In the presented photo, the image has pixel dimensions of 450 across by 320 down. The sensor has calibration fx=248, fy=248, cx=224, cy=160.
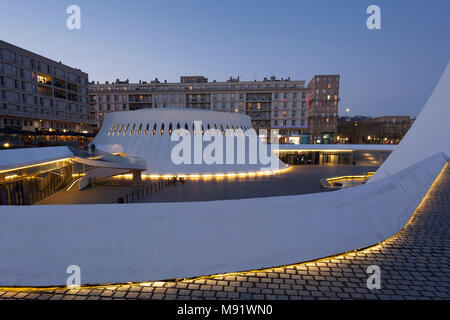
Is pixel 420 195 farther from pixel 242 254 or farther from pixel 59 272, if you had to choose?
pixel 59 272

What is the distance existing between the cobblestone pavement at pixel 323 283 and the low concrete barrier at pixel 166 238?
281mm

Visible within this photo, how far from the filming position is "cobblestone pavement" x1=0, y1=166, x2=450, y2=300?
590cm

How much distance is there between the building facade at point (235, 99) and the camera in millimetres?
75125

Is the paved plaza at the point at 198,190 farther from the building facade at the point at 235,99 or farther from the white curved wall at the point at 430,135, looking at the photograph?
the building facade at the point at 235,99

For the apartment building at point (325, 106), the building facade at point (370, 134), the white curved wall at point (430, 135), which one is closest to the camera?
the white curved wall at point (430, 135)

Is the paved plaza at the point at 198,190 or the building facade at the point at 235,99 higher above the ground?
the building facade at the point at 235,99

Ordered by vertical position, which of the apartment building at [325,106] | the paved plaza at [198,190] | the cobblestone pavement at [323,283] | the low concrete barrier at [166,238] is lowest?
the paved plaza at [198,190]

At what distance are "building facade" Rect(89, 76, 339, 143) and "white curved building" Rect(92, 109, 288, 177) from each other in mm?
39405

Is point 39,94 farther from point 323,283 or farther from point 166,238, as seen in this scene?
point 323,283

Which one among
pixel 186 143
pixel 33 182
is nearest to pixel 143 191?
pixel 33 182

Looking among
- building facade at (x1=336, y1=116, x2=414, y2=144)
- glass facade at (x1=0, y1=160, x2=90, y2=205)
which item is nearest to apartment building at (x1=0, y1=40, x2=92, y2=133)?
glass facade at (x1=0, y1=160, x2=90, y2=205)

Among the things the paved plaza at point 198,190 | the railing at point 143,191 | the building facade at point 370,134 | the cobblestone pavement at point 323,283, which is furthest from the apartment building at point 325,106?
the cobblestone pavement at point 323,283

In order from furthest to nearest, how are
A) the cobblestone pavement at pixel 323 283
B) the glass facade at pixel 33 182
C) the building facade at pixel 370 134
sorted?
the building facade at pixel 370 134 → the glass facade at pixel 33 182 → the cobblestone pavement at pixel 323 283
